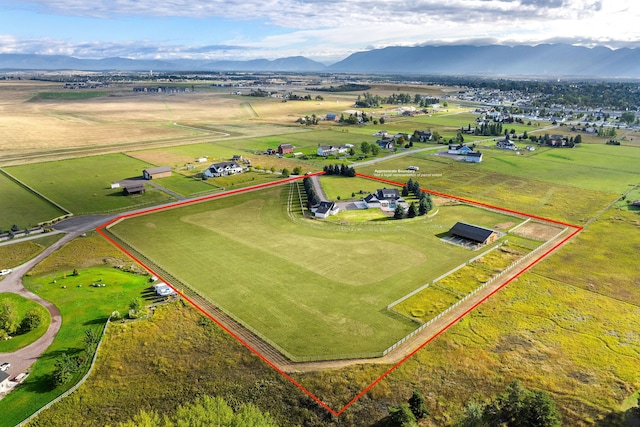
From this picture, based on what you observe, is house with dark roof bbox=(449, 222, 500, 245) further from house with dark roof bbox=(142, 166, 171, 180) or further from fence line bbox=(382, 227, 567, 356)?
house with dark roof bbox=(142, 166, 171, 180)

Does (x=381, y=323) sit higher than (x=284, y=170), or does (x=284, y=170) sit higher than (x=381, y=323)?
(x=284, y=170)

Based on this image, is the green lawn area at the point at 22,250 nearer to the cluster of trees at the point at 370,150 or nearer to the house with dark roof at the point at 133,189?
the house with dark roof at the point at 133,189

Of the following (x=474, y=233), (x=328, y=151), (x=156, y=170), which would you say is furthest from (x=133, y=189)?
(x=474, y=233)

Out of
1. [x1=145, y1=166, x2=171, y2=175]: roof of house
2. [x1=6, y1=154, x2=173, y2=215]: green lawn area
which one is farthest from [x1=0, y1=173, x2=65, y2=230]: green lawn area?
[x1=145, y1=166, x2=171, y2=175]: roof of house

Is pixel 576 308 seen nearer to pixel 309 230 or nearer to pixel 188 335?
pixel 309 230

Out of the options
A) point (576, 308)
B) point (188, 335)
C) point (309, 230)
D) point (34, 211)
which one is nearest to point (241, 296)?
point (188, 335)

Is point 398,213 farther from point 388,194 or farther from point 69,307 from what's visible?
point 69,307

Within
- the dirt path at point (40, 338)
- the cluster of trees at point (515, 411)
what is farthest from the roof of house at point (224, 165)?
the cluster of trees at point (515, 411)
